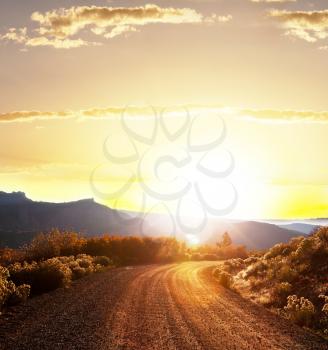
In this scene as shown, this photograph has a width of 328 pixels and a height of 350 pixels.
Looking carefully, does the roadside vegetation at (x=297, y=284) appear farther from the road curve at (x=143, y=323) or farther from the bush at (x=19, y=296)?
the bush at (x=19, y=296)

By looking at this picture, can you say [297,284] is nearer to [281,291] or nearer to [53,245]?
[281,291]

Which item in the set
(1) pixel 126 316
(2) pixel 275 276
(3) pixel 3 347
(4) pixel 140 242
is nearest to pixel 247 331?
(1) pixel 126 316

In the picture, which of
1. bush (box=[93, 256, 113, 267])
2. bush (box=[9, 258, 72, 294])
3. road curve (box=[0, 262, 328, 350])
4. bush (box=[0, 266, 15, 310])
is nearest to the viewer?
road curve (box=[0, 262, 328, 350])

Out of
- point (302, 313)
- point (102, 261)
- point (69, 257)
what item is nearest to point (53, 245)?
point (102, 261)

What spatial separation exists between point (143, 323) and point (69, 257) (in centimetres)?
2127

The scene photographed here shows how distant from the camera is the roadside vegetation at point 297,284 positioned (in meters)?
19.6

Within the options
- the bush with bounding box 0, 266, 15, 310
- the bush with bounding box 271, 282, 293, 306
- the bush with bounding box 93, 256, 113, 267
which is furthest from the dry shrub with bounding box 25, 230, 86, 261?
the bush with bounding box 271, 282, 293, 306

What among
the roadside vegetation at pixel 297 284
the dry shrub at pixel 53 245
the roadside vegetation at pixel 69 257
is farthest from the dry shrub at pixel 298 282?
the dry shrub at pixel 53 245

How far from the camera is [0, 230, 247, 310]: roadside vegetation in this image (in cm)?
2384

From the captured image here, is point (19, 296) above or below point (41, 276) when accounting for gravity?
below

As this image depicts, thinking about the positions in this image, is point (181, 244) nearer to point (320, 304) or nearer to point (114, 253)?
point (114, 253)

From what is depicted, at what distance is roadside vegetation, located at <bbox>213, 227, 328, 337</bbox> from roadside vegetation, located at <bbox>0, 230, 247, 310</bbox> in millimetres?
10110

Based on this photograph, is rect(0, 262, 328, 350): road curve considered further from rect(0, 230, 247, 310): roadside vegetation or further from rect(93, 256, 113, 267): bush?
rect(93, 256, 113, 267): bush

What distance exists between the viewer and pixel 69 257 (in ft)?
121
